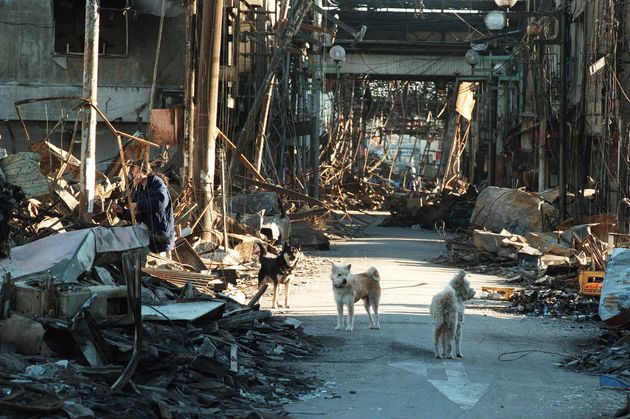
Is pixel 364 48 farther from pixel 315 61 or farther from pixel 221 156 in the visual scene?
pixel 221 156

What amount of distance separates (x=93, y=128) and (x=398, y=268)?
8644 millimetres

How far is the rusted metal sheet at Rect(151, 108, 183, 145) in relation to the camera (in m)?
21.9

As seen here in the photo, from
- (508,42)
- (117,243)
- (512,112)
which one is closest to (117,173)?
(117,243)

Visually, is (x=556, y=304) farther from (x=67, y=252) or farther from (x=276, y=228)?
(x=276, y=228)

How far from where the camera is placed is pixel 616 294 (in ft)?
42.5

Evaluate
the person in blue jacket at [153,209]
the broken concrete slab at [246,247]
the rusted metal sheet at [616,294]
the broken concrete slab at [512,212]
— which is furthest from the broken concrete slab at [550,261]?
the person in blue jacket at [153,209]

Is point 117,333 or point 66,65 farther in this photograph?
point 66,65

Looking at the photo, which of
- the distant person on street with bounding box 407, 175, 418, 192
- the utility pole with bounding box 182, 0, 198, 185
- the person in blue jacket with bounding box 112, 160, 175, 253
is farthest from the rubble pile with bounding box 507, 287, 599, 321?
the distant person on street with bounding box 407, 175, 418, 192

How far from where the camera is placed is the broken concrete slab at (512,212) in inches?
1174

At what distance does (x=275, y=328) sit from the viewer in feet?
42.2

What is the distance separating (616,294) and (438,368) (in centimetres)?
305

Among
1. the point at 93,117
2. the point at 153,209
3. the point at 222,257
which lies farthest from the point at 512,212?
the point at 93,117

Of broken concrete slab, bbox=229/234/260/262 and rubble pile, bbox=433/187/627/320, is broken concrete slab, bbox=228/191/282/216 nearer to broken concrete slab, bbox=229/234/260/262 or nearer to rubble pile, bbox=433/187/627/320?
broken concrete slab, bbox=229/234/260/262

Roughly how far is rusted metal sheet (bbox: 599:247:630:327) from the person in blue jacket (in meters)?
6.63
